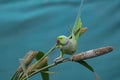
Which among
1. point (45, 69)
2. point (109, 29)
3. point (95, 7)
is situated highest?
point (95, 7)

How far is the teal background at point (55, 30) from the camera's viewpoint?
1193 millimetres

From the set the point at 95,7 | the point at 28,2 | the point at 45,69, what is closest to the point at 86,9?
the point at 95,7

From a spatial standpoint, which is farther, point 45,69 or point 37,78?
point 37,78

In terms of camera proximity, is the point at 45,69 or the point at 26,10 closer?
the point at 45,69

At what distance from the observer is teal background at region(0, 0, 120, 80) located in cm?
119

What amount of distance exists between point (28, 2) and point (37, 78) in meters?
0.31

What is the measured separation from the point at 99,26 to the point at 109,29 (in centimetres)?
5

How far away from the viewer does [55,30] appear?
48.6 inches

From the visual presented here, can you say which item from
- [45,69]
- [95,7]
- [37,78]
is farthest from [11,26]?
[45,69]

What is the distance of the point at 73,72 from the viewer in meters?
1.23

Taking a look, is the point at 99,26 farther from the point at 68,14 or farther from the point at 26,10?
the point at 26,10

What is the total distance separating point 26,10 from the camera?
1.21 metres

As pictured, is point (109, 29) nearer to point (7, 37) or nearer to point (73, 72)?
point (73, 72)

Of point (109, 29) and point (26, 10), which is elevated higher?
point (26, 10)
